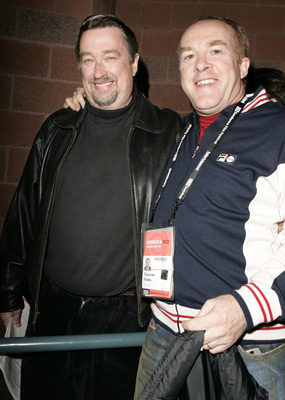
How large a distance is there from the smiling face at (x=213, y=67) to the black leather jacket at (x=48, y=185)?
324mm

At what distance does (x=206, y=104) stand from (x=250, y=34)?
5.87 ft

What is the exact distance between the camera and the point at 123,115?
1.73 m

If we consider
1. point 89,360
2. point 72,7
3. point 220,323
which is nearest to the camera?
point 220,323

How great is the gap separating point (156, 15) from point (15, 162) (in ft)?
5.48

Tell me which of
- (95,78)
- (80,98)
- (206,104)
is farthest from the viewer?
(80,98)

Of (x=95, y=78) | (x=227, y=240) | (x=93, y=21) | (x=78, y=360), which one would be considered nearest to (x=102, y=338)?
(x=78, y=360)

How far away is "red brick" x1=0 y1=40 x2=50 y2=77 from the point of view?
2.49 metres

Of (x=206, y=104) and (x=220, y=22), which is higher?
(x=220, y=22)

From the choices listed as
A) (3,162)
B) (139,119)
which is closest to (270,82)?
(139,119)

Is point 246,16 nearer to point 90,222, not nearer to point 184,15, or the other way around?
point 184,15

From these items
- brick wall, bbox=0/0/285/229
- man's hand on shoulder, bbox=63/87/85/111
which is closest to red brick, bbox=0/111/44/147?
brick wall, bbox=0/0/285/229

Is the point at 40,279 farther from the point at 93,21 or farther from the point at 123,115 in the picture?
the point at 93,21

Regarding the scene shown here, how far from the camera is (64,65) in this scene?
252 cm

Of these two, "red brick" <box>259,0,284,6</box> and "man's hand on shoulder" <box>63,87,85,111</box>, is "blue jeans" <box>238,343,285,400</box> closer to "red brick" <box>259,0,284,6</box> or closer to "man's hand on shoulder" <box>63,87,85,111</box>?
"man's hand on shoulder" <box>63,87,85,111</box>
